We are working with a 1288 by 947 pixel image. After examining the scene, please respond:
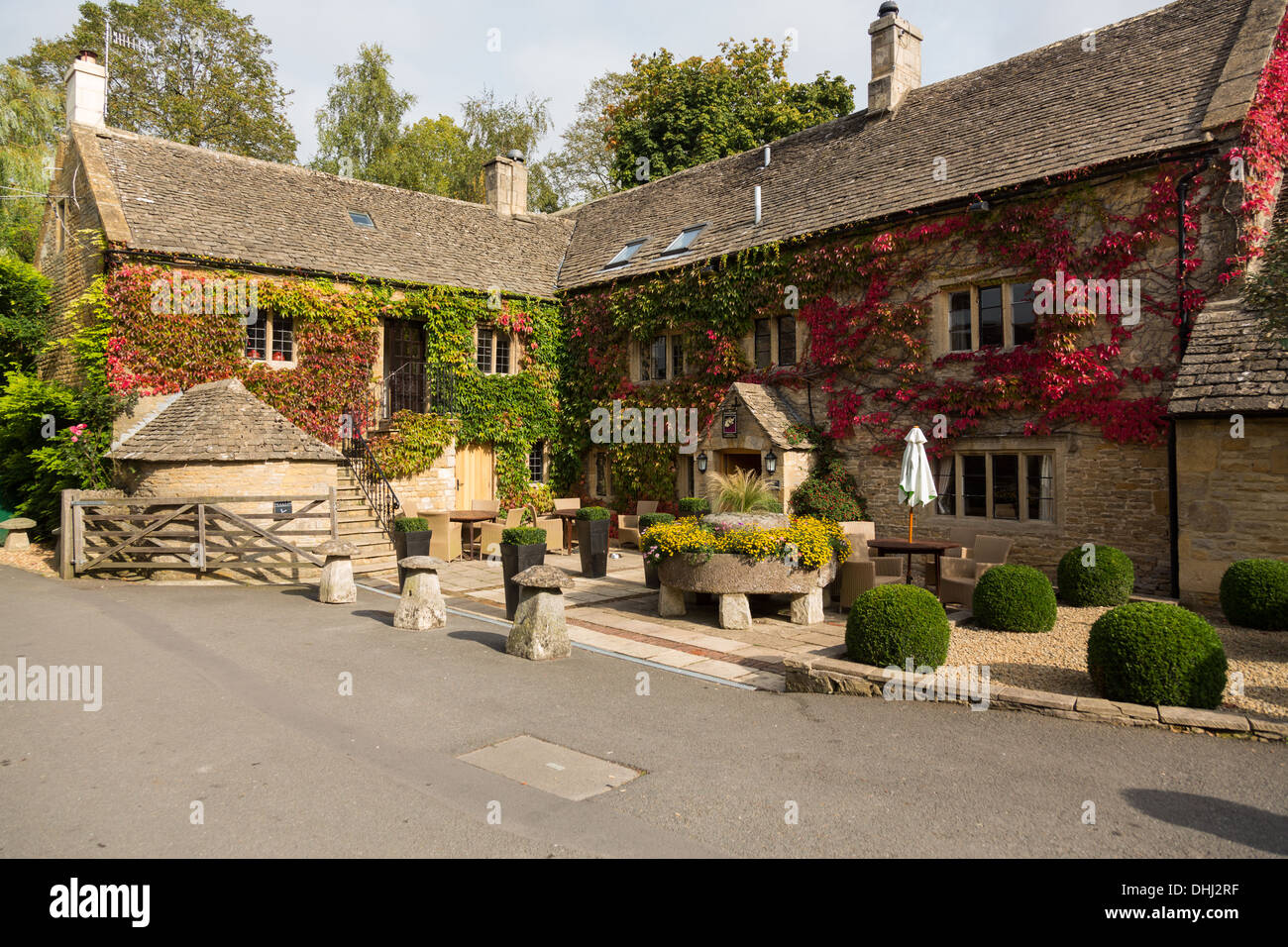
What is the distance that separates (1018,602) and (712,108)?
25.9 metres

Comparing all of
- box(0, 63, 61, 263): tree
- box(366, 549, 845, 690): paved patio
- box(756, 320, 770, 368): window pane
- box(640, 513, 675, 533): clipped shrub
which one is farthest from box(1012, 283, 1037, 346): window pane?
box(0, 63, 61, 263): tree

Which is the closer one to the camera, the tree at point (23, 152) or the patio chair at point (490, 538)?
the patio chair at point (490, 538)

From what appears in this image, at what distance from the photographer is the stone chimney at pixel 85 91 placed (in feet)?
63.1

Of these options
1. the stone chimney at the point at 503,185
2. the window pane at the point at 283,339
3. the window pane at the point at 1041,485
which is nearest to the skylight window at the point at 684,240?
the stone chimney at the point at 503,185

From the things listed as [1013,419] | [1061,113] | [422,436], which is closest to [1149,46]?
[1061,113]

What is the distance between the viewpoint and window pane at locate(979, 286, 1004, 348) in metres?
14.9

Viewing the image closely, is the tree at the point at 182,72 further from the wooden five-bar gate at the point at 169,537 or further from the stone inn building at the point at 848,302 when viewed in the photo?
the wooden five-bar gate at the point at 169,537

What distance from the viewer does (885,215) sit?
16000 mm

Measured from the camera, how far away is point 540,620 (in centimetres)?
927

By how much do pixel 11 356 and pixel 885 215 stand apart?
21.4 metres

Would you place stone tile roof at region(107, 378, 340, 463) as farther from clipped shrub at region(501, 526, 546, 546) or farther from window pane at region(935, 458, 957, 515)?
window pane at region(935, 458, 957, 515)

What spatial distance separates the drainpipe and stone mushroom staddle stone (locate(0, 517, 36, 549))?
72.6ft

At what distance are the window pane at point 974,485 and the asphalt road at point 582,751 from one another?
28.5 feet

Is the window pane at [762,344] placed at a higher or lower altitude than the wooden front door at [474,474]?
higher
